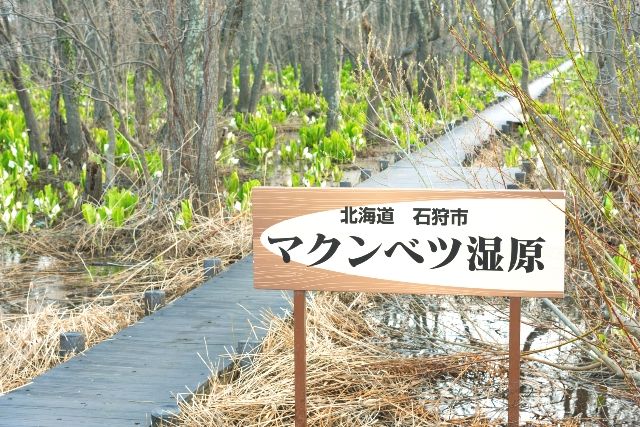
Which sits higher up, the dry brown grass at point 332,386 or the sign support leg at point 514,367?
the sign support leg at point 514,367

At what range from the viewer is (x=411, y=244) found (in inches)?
146

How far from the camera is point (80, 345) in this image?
495cm

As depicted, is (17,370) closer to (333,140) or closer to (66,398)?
(66,398)

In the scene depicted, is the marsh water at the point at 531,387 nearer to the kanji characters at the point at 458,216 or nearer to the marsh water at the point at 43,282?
the kanji characters at the point at 458,216

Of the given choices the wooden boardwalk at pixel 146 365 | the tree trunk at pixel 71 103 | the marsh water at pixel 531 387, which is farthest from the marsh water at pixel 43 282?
the tree trunk at pixel 71 103

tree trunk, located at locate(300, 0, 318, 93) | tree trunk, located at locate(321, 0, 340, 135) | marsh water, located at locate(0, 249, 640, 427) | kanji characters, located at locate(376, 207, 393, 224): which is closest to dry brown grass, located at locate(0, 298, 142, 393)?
marsh water, located at locate(0, 249, 640, 427)

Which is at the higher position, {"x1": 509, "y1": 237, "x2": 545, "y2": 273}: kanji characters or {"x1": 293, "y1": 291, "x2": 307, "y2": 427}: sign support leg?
{"x1": 509, "y1": 237, "x2": 545, "y2": 273}: kanji characters

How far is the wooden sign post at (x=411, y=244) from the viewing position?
12.0 feet

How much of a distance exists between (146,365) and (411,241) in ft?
5.45

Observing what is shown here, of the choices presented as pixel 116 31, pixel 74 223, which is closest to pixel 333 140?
pixel 116 31

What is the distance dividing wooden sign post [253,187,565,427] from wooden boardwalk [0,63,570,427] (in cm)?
49

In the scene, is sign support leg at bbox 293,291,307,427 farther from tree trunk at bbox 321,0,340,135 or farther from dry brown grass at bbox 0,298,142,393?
tree trunk at bbox 321,0,340,135

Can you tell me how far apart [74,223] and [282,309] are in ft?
12.8

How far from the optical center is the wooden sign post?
366 centimetres
